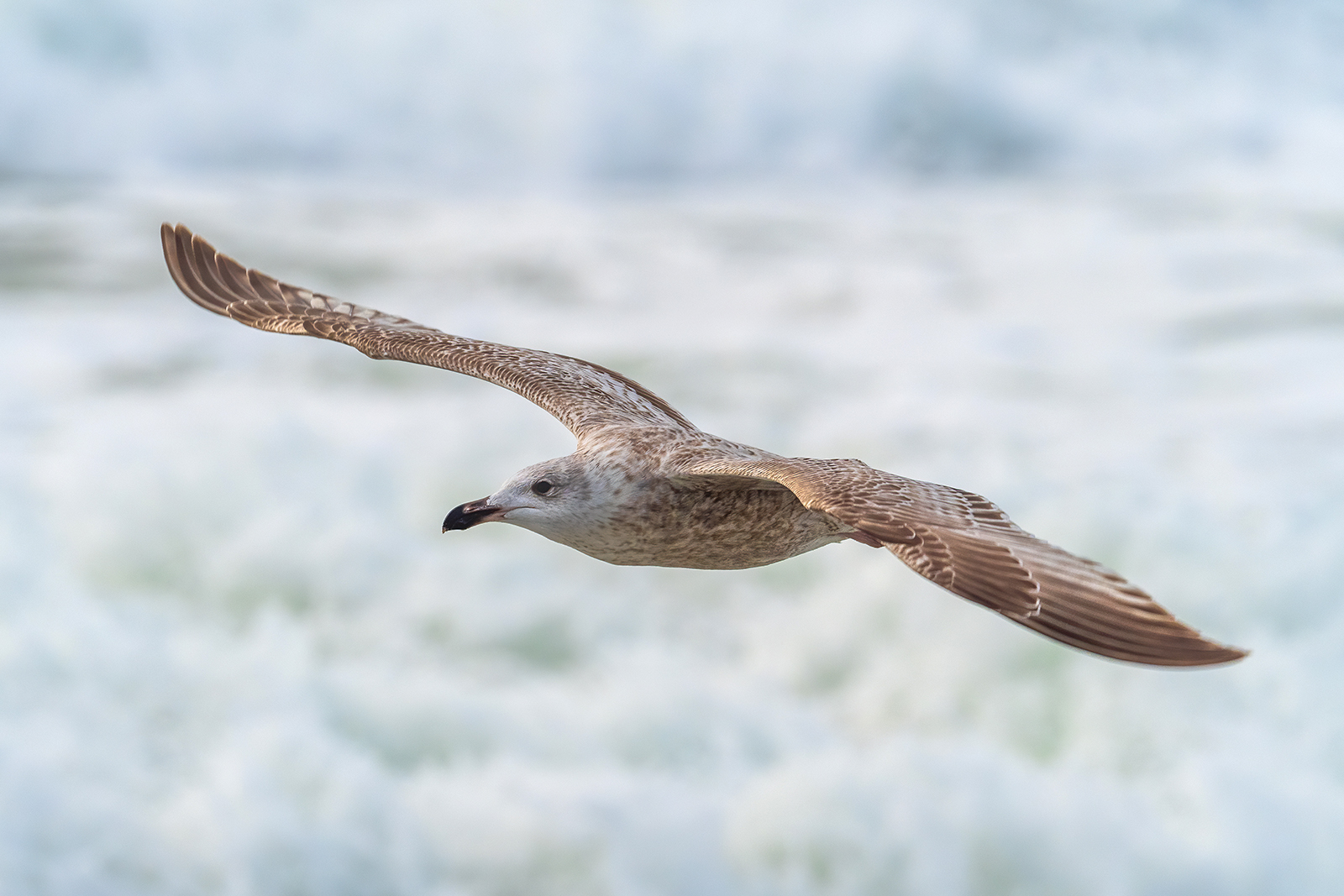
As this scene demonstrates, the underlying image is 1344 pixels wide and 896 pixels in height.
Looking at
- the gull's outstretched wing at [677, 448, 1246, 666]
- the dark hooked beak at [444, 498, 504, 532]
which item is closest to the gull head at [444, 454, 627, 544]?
the dark hooked beak at [444, 498, 504, 532]

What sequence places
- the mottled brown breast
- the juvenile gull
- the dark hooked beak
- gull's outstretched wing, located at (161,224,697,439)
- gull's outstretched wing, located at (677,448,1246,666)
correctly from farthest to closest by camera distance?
1. gull's outstretched wing, located at (161,224,697,439)
2. the mottled brown breast
3. the dark hooked beak
4. the juvenile gull
5. gull's outstretched wing, located at (677,448,1246,666)

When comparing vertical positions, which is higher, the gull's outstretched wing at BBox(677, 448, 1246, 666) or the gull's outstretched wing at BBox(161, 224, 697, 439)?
the gull's outstretched wing at BBox(161, 224, 697, 439)

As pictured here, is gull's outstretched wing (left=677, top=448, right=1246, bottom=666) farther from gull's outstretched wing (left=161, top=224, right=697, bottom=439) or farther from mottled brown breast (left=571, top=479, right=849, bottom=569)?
gull's outstretched wing (left=161, top=224, right=697, bottom=439)

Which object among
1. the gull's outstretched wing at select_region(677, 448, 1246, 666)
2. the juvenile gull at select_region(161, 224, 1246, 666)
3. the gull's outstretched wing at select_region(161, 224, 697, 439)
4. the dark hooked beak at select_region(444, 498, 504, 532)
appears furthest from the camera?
the gull's outstretched wing at select_region(161, 224, 697, 439)

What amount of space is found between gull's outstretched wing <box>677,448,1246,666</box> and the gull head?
3.06ft

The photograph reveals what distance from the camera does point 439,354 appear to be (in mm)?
16719

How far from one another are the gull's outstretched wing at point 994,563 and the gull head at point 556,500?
933 millimetres

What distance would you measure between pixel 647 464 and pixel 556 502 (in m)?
0.96

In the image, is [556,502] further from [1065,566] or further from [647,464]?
[1065,566]

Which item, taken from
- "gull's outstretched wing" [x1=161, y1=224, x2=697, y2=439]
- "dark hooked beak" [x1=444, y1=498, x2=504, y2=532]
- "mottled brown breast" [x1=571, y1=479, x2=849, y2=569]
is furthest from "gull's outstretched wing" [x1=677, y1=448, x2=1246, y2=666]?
"gull's outstretched wing" [x1=161, y1=224, x2=697, y2=439]

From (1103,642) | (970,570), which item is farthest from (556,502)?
(1103,642)

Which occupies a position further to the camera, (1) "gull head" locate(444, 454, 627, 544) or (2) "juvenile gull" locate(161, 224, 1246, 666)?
(1) "gull head" locate(444, 454, 627, 544)

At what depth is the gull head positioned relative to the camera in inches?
520

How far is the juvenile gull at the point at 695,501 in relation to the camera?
33.4 feet
